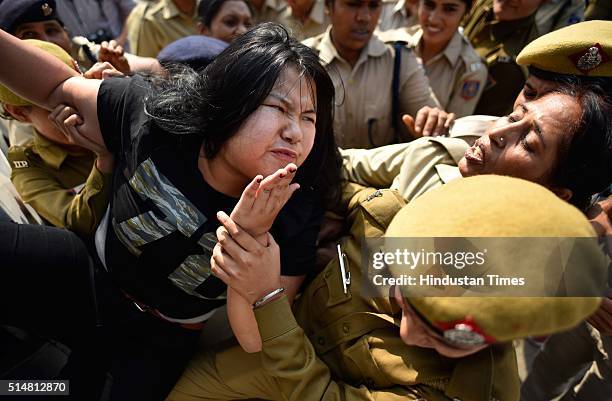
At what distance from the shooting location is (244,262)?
1206 mm

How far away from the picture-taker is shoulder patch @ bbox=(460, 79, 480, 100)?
2.92 meters

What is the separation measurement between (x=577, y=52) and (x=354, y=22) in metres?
1.38

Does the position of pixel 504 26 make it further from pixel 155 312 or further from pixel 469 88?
pixel 155 312

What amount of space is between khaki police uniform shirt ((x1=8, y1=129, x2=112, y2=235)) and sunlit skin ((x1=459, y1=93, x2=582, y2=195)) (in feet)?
4.35

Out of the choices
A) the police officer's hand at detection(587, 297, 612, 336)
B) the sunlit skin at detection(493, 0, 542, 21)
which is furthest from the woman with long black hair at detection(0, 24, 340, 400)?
the sunlit skin at detection(493, 0, 542, 21)

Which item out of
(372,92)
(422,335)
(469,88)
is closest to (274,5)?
(372,92)

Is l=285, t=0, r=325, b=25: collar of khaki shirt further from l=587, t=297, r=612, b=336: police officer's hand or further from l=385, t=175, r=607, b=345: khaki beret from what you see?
l=385, t=175, r=607, b=345: khaki beret

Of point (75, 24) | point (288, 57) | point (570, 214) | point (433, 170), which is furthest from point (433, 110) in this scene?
point (75, 24)

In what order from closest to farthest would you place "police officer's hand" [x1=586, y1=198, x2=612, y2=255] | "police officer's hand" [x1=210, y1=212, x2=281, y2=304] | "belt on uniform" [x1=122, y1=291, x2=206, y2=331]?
"police officer's hand" [x1=210, y1=212, x2=281, y2=304] → "police officer's hand" [x1=586, y1=198, x2=612, y2=255] → "belt on uniform" [x1=122, y1=291, x2=206, y2=331]

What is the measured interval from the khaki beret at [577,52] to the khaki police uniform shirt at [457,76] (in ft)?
4.26

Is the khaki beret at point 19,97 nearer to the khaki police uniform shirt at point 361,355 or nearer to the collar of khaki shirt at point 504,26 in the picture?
the khaki police uniform shirt at point 361,355

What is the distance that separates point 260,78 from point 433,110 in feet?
3.40

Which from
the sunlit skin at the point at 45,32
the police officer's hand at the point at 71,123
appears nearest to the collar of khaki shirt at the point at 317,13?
the sunlit skin at the point at 45,32

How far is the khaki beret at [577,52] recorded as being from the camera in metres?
1.54
